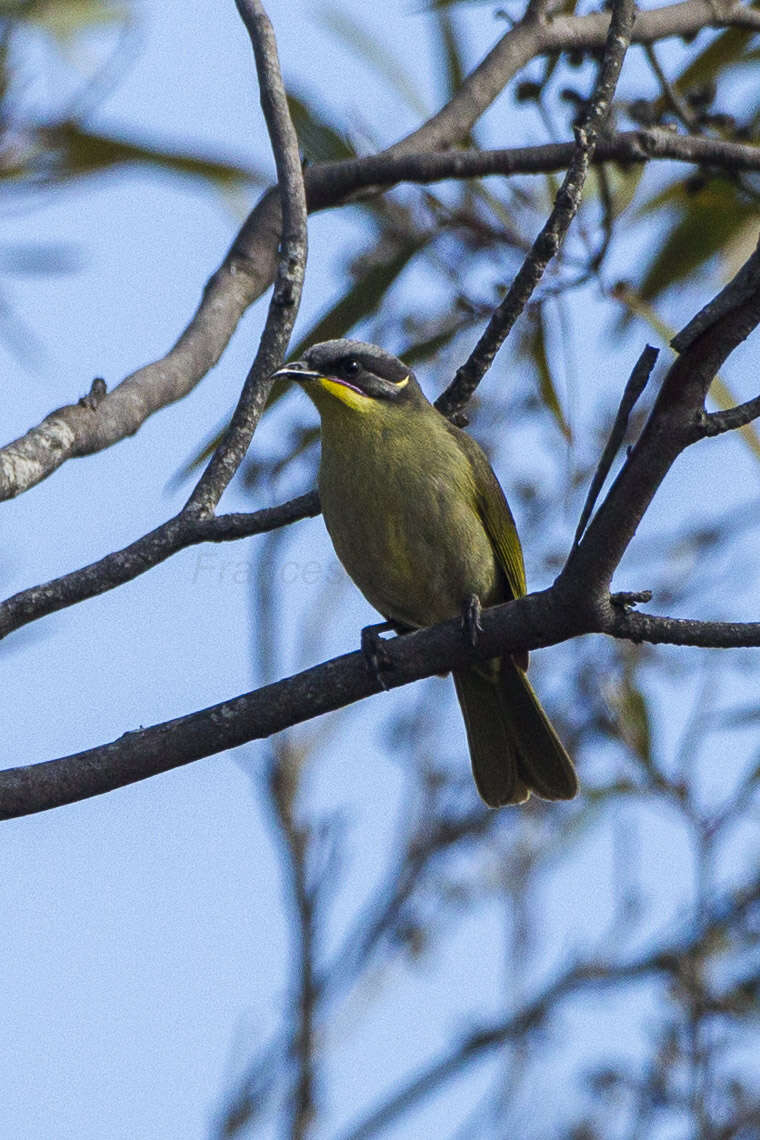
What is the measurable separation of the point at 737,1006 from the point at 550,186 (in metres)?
2.74

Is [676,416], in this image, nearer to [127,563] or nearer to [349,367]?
[127,563]

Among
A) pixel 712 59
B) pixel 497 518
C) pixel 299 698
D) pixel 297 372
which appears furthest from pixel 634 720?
pixel 299 698

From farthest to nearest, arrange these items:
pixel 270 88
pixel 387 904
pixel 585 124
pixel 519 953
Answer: pixel 519 953 < pixel 387 904 < pixel 270 88 < pixel 585 124

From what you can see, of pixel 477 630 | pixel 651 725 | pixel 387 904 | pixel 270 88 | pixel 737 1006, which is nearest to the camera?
pixel 477 630

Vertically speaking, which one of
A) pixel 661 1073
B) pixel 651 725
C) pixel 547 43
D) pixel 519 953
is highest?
pixel 547 43

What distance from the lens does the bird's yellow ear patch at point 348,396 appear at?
4199 mm

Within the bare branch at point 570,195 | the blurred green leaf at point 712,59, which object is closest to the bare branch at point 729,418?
the bare branch at point 570,195

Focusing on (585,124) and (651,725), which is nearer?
(585,124)

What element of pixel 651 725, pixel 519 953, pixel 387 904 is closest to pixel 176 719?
pixel 651 725

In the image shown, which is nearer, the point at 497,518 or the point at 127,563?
the point at 127,563

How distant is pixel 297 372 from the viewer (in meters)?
3.95

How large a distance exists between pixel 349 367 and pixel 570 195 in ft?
5.00

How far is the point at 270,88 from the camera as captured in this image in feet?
10.9

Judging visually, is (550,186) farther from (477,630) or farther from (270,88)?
(477,630)
